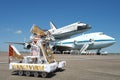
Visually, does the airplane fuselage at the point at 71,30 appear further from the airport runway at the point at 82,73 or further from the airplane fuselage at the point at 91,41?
the airport runway at the point at 82,73

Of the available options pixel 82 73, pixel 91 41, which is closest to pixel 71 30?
pixel 91 41

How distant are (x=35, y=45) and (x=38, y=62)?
48.9 inches

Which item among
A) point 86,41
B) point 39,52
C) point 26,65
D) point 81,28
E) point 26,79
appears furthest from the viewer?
point 81,28

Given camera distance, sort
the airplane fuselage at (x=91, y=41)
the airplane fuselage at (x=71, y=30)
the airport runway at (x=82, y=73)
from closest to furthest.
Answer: the airport runway at (x=82, y=73) → the airplane fuselage at (x=91, y=41) → the airplane fuselage at (x=71, y=30)

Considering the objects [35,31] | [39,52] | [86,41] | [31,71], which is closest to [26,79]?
[31,71]

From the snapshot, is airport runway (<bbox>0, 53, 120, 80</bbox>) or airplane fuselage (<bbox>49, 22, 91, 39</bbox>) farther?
airplane fuselage (<bbox>49, 22, 91, 39</bbox>)

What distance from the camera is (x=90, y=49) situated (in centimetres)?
7294

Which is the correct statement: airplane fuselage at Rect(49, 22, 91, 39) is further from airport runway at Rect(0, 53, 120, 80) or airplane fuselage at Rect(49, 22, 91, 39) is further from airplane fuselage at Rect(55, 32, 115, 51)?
airport runway at Rect(0, 53, 120, 80)

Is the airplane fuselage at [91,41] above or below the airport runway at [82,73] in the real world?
above

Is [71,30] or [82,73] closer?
[82,73]

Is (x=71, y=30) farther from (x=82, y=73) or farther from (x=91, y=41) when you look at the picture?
(x=82, y=73)

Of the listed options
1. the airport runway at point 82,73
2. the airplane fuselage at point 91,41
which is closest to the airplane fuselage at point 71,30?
the airplane fuselage at point 91,41

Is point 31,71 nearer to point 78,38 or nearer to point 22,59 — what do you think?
point 22,59

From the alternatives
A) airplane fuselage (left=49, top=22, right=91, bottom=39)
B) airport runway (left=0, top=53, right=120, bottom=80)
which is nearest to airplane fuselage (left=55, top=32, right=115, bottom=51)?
airplane fuselage (left=49, top=22, right=91, bottom=39)
